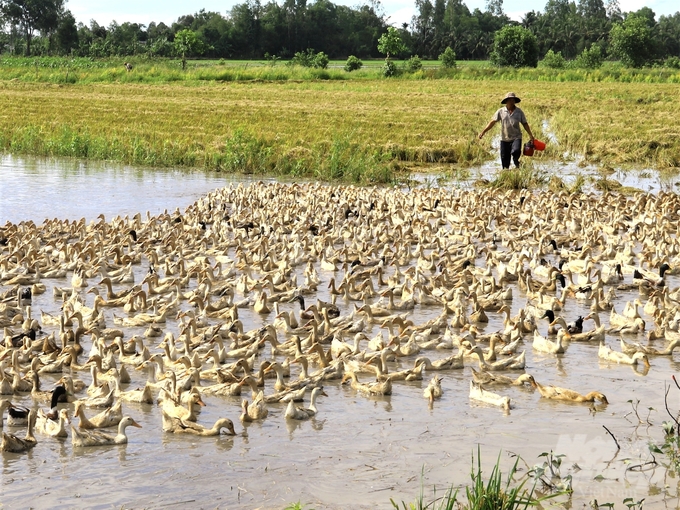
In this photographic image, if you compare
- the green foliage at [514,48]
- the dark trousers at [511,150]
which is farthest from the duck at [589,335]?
the green foliage at [514,48]

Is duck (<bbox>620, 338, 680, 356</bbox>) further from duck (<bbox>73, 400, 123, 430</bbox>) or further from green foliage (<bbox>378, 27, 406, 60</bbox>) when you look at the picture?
green foliage (<bbox>378, 27, 406, 60</bbox>)

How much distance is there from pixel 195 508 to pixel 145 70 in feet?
233

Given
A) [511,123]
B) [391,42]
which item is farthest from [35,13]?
[511,123]

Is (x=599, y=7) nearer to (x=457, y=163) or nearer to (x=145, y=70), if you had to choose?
(x=145, y=70)

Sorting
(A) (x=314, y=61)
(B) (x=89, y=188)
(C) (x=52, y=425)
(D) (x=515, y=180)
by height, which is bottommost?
(C) (x=52, y=425)

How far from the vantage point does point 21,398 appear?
883 centimetres

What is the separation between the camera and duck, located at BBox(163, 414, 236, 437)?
784 cm

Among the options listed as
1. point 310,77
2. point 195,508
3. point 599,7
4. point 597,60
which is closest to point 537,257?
point 195,508

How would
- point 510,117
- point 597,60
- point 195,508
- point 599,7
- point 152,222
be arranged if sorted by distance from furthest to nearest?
point 599,7 → point 597,60 → point 510,117 → point 152,222 → point 195,508

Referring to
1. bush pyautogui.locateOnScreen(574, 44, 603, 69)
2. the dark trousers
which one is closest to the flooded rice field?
the dark trousers

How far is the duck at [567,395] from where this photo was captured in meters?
8.63

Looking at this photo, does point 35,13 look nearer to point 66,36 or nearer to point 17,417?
point 66,36

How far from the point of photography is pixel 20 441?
752 centimetres

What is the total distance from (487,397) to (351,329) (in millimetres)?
2782
